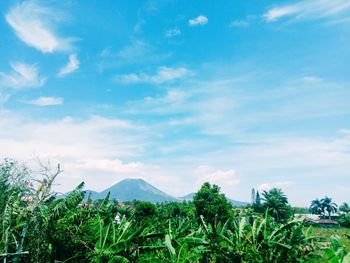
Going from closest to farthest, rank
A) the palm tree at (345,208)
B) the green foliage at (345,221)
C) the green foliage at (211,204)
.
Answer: the green foliage at (345,221) → the green foliage at (211,204) → the palm tree at (345,208)

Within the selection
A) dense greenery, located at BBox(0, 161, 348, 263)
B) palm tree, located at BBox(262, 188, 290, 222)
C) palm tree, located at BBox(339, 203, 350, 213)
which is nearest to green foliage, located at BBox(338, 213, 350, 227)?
palm tree, located at BBox(262, 188, 290, 222)

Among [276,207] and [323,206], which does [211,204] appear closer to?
[276,207]

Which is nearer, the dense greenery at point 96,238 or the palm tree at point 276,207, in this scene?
the dense greenery at point 96,238

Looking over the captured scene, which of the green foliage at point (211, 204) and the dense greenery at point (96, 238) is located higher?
the green foliage at point (211, 204)

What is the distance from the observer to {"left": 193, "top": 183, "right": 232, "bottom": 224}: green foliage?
202ft

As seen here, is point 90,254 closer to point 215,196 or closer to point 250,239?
point 250,239

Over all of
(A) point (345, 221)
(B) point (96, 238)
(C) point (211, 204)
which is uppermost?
(C) point (211, 204)

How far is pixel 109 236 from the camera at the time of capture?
19250mm

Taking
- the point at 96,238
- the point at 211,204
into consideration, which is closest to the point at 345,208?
the point at 211,204

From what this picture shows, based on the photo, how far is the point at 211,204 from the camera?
62.9m

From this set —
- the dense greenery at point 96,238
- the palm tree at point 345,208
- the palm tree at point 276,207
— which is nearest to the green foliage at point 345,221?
the palm tree at point 276,207

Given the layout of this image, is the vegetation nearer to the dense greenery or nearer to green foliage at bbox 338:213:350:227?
green foliage at bbox 338:213:350:227

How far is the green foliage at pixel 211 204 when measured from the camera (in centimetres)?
6169

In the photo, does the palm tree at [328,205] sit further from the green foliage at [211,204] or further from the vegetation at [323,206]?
the green foliage at [211,204]
